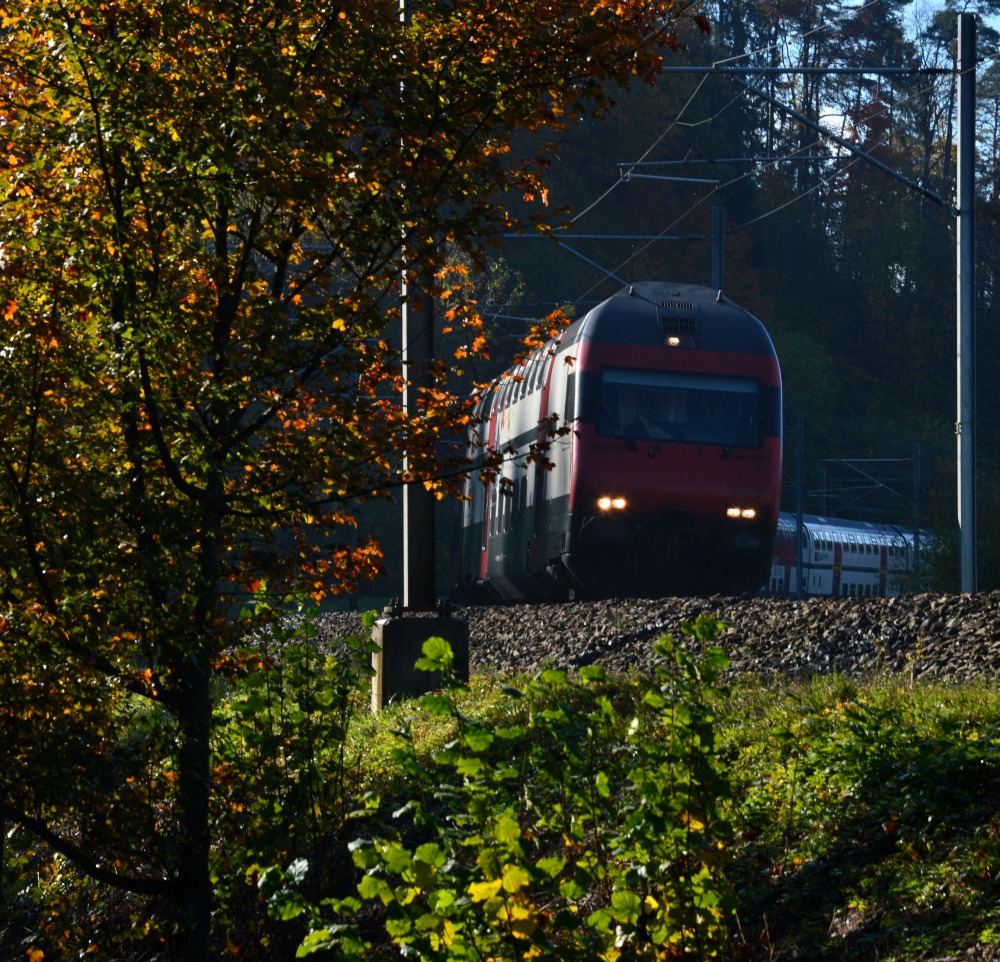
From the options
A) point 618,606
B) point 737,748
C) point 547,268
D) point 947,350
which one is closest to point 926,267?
point 947,350

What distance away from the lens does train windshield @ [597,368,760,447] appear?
704 inches

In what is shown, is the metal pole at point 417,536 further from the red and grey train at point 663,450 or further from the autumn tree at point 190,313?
the red and grey train at point 663,450

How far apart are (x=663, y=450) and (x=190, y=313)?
12.8m

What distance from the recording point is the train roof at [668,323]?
18094 mm

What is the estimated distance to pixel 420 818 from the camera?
3.78 metres

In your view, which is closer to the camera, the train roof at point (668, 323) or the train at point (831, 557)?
the train roof at point (668, 323)

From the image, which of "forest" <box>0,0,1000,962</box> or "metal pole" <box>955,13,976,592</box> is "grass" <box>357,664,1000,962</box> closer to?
"forest" <box>0,0,1000,962</box>

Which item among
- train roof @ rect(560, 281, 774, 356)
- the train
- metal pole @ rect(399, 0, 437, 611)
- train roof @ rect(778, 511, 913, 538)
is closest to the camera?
metal pole @ rect(399, 0, 437, 611)

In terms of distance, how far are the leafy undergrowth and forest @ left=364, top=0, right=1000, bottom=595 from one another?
39987 mm

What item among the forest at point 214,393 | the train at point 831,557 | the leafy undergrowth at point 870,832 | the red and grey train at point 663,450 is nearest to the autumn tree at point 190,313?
the forest at point 214,393

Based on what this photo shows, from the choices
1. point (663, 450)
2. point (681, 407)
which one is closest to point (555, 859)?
point (663, 450)

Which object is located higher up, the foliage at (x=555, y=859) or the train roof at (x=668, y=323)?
the train roof at (x=668, y=323)

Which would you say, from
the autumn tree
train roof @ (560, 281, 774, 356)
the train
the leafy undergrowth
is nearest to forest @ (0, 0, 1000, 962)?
the autumn tree

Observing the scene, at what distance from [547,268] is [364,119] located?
158ft
